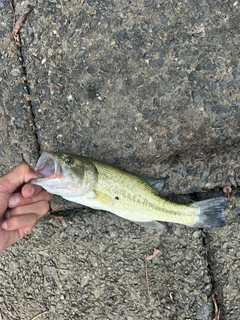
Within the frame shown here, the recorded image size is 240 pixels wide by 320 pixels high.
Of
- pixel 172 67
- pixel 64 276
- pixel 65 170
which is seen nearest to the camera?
pixel 65 170

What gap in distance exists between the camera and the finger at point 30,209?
3.25m

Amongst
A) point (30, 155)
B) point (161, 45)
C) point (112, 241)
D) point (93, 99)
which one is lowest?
point (112, 241)

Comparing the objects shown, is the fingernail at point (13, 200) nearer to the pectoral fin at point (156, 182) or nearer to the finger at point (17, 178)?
the finger at point (17, 178)

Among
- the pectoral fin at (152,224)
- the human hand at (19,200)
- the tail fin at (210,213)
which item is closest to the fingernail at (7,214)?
the human hand at (19,200)

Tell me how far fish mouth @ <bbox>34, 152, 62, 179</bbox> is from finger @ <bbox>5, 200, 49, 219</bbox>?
33 cm

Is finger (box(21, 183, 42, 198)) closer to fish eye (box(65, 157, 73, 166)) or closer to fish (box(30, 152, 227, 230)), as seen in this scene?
fish (box(30, 152, 227, 230))

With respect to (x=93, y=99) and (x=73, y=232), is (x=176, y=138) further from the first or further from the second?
(x=73, y=232)

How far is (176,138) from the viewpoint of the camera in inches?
143

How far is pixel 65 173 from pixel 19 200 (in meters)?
0.48

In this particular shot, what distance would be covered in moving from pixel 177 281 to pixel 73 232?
116 cm

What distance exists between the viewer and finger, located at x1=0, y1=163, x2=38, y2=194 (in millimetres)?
3195

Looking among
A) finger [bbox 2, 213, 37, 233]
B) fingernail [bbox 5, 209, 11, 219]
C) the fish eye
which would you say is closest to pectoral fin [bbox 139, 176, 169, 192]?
the fish eye

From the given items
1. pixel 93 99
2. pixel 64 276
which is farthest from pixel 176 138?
pixel 64 276

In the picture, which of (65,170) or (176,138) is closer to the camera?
(65,170)
